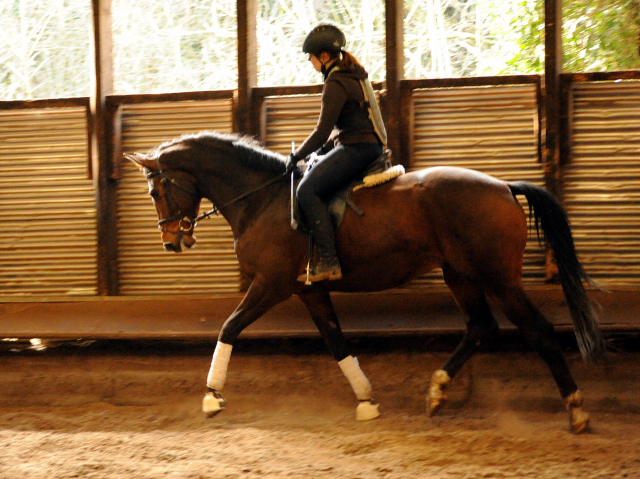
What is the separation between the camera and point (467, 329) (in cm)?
496

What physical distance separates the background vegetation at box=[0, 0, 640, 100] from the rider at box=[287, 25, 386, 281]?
160cm

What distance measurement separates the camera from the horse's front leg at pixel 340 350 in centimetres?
494

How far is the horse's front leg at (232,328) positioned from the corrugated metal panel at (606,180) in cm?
291

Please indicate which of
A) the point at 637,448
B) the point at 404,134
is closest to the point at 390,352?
the point at 404,134

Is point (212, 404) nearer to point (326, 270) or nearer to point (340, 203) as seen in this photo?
point (326, 270)

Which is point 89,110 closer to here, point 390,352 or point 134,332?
point 134,332

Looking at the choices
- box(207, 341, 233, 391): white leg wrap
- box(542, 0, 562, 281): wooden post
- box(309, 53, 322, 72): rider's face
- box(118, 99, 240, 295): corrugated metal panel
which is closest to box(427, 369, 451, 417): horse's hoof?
box(207, 341, 233, 391): white leg wrap

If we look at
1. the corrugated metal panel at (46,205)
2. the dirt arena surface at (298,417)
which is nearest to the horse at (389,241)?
the dirt arena surface at (298,417)

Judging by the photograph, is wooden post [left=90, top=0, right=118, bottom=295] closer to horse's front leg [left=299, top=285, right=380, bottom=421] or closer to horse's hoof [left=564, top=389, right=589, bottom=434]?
horse's front leg [left=299, top=285, right=380, bottom=421]

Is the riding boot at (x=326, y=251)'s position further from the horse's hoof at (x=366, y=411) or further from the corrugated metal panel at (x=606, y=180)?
the corrugated metal panel at (x=606, y=180)

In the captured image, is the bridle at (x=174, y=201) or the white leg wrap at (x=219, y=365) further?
the bridle at (x=174, y=201)

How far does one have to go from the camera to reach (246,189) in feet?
16.5

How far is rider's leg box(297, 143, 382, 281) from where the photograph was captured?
463 centimetres

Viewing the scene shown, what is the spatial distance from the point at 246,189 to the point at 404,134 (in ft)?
5.83
